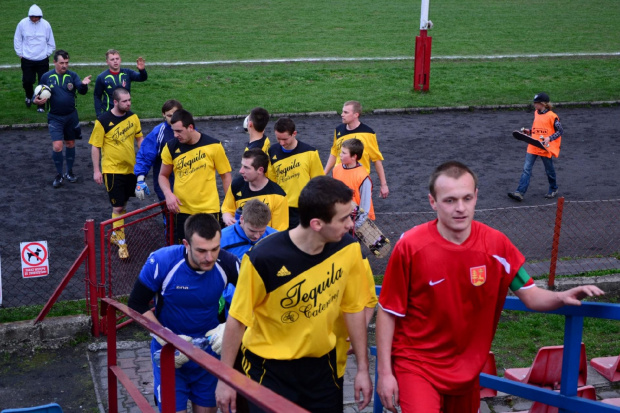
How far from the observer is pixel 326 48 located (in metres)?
29.5

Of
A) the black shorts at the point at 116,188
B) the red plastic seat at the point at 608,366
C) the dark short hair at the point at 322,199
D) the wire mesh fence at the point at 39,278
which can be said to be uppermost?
the dark short hair at the point at 322,199

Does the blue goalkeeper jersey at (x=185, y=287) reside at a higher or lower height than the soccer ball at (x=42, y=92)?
lower

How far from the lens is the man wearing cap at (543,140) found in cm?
1298

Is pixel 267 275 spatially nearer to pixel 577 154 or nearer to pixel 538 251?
pixel 538 251

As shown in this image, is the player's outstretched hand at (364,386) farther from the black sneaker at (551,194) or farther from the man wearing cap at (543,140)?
the black sneaker at (551,194)

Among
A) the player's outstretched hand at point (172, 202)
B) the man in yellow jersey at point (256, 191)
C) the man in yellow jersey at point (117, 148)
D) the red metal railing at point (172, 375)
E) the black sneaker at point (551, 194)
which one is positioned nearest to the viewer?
the red metal railing at point (172, 375)

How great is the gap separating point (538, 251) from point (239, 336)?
24.1 feet

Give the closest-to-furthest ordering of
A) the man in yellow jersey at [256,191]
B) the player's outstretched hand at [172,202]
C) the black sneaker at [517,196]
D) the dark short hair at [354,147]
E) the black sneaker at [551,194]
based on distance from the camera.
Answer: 1. the man in yellow jersey at [256,191]
2. the player's outstretched hand at [172,202]
3. the dark short hair at [354,147]
4. the black sneaker at [517,196]
5. the black sneaker at [551,194]

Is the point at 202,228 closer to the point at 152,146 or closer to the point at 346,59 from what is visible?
the point at 152,146

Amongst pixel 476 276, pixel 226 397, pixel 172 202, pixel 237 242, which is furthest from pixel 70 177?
pixel 476 276

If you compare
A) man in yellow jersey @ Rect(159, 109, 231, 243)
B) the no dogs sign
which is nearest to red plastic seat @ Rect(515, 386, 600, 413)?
man in yellow jersey @ Rect(159, 109, 231, 243)

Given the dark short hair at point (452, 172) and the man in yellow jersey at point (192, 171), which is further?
the man in yellow jersey at point (192, 171)

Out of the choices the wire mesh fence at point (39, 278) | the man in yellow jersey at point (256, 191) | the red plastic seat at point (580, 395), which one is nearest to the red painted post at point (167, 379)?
the red plastic seat at point (580, 395)

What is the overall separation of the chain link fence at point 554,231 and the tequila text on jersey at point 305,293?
18.9 ft
